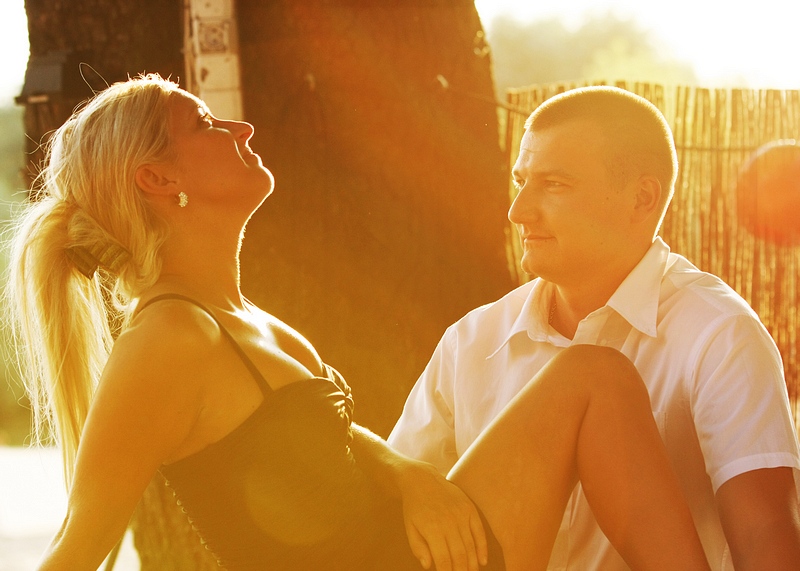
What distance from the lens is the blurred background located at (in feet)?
11.8

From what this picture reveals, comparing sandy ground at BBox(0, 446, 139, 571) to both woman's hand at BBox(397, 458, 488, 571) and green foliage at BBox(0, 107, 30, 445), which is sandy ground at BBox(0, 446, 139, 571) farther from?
woman's hand at BBox(397, 458, 488, 571)

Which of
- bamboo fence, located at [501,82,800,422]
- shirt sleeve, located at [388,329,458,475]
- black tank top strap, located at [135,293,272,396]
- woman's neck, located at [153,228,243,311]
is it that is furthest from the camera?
bamboo fence, located at [501,82,800,422]

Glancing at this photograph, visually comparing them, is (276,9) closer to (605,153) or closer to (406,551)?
(605,153)

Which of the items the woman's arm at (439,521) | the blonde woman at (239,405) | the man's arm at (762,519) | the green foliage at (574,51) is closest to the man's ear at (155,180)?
the blonde woman at (239,405)

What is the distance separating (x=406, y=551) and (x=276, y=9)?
207 centimetres

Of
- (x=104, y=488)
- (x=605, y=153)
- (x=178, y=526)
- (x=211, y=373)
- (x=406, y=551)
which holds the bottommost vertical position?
(x=178, y=526)

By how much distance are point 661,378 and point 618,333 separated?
0.19 meters

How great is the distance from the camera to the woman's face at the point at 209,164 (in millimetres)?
2141

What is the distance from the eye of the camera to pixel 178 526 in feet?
11.6

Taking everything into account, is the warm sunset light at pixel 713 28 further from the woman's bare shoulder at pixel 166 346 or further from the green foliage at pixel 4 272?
the woman's bare shoulder at pixel 166 346

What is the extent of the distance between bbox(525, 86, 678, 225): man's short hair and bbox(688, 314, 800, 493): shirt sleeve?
1.87ft

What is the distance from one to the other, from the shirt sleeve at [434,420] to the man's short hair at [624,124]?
2.20ft

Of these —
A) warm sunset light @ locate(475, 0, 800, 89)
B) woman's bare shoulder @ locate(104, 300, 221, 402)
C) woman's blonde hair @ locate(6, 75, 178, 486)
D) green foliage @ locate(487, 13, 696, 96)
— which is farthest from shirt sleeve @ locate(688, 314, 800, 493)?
green foliage @ locate(487, 13, 696, 96)

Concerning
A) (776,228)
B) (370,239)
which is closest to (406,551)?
(370,239)
